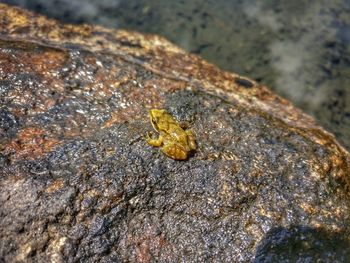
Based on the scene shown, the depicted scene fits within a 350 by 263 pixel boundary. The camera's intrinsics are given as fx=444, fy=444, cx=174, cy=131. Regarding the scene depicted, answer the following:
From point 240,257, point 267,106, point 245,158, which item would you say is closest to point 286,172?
point 245,158

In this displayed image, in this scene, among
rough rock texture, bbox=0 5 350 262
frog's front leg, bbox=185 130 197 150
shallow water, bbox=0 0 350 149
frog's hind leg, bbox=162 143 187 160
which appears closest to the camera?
rough rock texture, bbox=0 5 350 262

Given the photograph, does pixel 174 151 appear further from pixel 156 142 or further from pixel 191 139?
pixel 191 139

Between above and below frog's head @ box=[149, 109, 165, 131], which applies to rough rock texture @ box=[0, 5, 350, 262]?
below

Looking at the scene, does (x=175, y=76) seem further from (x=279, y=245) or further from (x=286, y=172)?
(x=279, y=245)

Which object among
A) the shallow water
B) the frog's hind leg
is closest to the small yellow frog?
the frog's hind leg

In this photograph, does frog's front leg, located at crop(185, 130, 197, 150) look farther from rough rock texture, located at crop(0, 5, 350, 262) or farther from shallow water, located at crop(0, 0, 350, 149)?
shallow water, located at crop(0, 0, 350, 149)

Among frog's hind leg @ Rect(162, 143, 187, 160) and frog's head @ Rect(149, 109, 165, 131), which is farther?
frog's head @ Rect(149, 109, 165, 131)

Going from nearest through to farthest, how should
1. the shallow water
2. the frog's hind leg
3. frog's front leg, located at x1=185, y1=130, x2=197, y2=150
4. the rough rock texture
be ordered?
the rough rock texture → the frog's hind leg → frog's front leg, located at x1=185, y1=130, x2=197, y2=150 → the shallow water

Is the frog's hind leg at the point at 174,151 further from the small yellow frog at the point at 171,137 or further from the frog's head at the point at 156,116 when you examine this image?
the frog's head at the point at 156,116

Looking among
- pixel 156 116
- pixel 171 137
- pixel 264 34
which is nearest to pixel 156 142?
pixel 171 137
